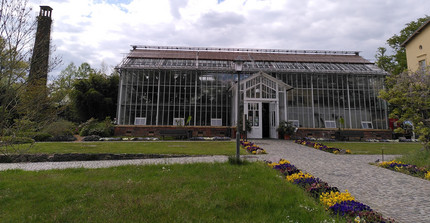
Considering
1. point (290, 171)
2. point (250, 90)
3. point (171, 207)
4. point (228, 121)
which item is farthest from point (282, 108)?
point (171, 207)

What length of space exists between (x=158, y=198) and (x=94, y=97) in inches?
1029

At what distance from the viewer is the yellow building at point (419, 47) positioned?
19.4 metres

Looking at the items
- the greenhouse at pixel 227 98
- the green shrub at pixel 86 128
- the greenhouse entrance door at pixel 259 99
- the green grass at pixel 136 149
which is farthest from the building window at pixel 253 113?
the green shrub at pixel 86 128

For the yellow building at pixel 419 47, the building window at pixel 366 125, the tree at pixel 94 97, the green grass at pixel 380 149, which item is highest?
the yellow building at pixel 419 47

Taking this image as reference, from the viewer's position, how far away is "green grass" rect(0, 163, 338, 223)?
10.4 ft

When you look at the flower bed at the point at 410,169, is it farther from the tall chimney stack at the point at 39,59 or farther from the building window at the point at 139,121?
the building window at the point at 139,121

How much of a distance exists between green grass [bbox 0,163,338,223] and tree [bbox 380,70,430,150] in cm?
738

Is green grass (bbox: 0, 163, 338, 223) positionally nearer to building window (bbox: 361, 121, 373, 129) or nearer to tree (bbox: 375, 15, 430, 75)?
building window (bbox: 361, 121, 373, 129)

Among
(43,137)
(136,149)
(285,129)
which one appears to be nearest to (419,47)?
(285,129)

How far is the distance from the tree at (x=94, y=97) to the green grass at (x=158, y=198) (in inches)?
883

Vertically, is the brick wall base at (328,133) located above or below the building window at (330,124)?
below

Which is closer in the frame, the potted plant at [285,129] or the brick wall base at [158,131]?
the potted plant at [285,129]

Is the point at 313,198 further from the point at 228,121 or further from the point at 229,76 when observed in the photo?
the point at 229,76

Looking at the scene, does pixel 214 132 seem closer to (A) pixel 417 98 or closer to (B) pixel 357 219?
(A) pixel 417 98
